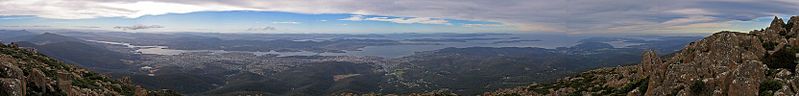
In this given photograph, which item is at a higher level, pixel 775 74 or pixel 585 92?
pixel 775 74

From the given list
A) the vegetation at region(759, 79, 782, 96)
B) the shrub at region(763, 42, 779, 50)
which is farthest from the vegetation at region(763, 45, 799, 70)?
the vegetation at region(759, 79, 782, 96)

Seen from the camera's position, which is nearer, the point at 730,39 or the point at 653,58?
the point at 730,39

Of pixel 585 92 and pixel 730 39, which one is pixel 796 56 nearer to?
pixel 730 39

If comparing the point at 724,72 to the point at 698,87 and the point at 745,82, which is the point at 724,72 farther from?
the point at 745,82

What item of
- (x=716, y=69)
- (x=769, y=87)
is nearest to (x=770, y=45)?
(x=716, y=69)

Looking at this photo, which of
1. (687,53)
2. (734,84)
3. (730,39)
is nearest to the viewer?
(734,84)

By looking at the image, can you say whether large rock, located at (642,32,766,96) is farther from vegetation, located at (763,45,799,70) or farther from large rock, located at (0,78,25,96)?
large rock, located at (0,78,25,96)

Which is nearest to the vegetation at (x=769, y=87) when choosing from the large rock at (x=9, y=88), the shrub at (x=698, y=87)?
the shrub at (x=698, y=87)

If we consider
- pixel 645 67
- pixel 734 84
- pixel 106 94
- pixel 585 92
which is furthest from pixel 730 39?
pixel 106 94

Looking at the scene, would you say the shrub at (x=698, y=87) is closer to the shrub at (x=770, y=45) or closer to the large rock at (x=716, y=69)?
the large rock at (x=716, y=69)
